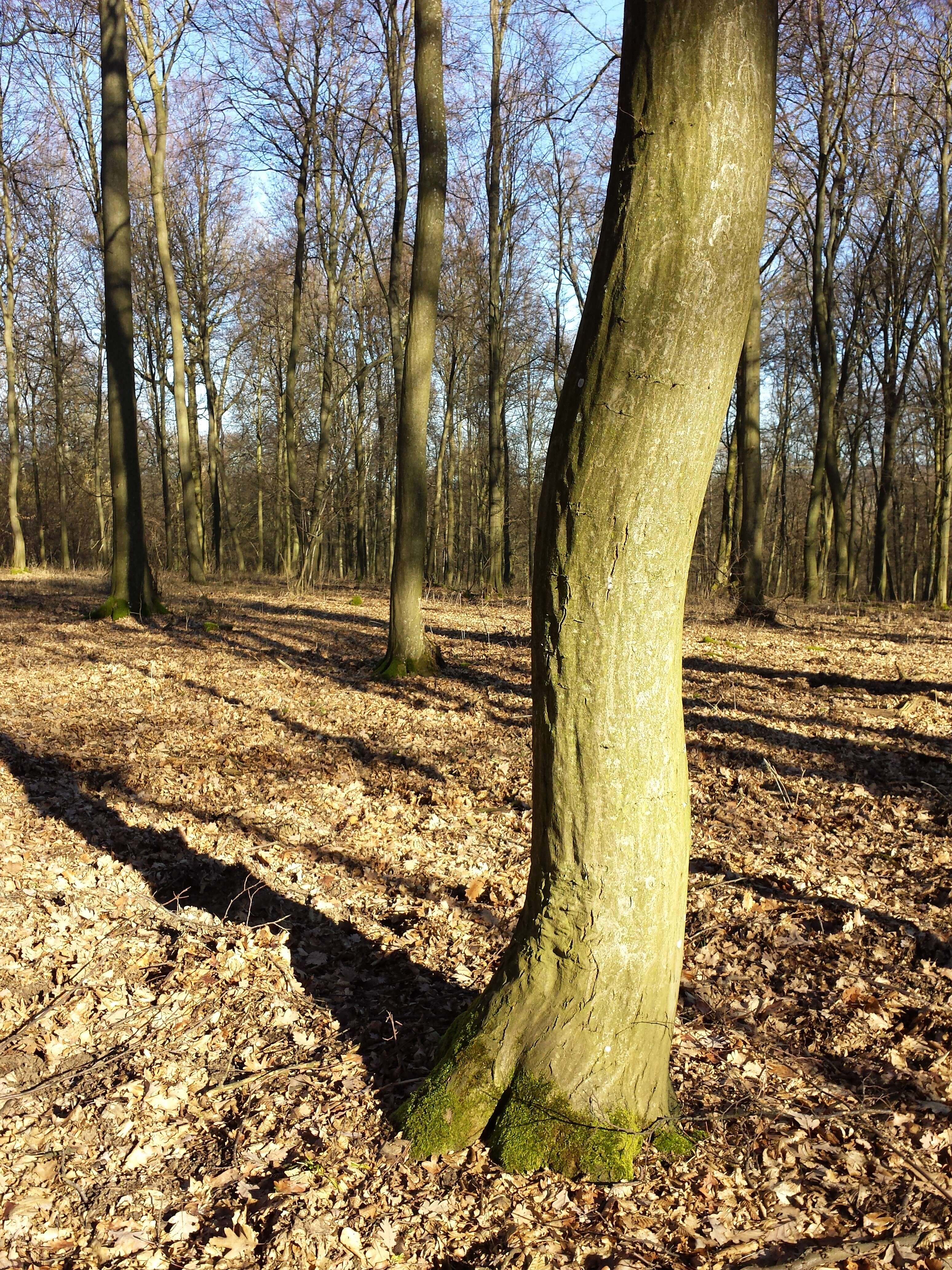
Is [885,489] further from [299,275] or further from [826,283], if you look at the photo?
[299,275]

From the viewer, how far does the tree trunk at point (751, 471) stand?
13977 mm

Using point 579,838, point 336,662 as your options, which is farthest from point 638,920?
point 336,662

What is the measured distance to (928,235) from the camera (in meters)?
19.3

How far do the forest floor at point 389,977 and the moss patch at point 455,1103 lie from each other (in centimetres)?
7

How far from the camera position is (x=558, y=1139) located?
9.00ft

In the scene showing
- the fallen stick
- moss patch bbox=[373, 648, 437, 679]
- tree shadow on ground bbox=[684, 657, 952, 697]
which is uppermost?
moss patch bbox=[373, 648, 437, 679]

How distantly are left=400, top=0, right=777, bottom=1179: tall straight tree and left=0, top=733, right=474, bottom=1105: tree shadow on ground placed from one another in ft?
1.80

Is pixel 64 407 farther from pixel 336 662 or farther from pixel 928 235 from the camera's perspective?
pixel 928 235

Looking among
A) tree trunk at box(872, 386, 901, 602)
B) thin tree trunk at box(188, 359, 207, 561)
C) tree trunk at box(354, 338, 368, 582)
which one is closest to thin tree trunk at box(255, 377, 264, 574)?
thin tree trunk at box(188, 359, 207, 561)

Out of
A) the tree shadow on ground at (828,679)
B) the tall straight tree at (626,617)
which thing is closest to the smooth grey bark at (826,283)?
the tree shadow on ground at (828,679)

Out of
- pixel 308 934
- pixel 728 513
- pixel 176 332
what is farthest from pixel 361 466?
pixel 308 934

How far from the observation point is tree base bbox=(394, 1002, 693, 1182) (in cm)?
272

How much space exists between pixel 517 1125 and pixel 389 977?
1.40m

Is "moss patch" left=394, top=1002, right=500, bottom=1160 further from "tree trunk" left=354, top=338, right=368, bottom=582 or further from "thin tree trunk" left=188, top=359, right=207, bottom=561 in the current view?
"tree trunk" left=354, top=338, right=368, bottom=582
